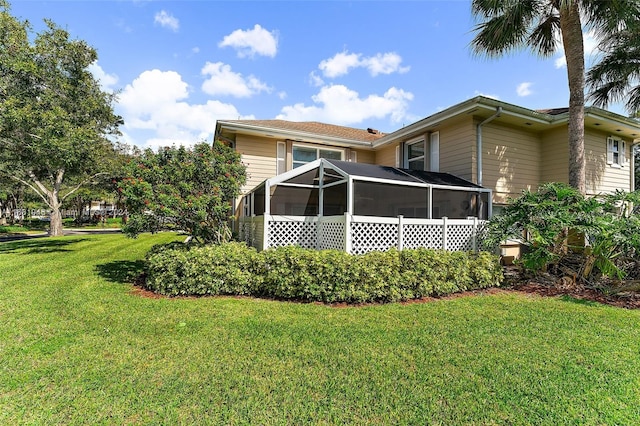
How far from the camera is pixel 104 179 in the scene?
23438mm

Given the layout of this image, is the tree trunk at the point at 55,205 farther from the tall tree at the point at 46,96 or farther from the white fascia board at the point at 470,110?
the white fascia board at the point at 470,110

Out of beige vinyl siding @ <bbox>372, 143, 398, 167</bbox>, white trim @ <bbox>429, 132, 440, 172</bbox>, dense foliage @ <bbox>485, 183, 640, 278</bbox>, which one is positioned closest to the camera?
dense foliage @ <bbox>485, 183, 640, 278</bbox>

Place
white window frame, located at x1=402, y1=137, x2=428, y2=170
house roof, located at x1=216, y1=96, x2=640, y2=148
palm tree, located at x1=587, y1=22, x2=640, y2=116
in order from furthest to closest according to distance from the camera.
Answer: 1. white window frame, located at x1=402, y1=137, x2=428, y2=170
2. palm tree, located at x1=587, y1=22, x2=640, y2=116
3. house roof, located at x1=216, y1=96, x2=640, y2=148

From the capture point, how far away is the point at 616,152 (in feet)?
40.1

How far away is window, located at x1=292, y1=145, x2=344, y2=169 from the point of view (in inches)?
472

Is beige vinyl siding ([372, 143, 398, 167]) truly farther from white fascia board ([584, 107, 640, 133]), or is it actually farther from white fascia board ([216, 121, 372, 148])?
white fascia board ([584, 107, 640, 133])

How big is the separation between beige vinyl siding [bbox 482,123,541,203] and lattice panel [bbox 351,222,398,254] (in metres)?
4.66

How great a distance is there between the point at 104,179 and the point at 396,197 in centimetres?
2389

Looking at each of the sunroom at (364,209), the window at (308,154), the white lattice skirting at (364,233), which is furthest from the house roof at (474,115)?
the white lattice skirting at (364,233)

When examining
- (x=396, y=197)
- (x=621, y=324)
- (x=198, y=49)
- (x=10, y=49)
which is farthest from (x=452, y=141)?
(x=10, y=49)

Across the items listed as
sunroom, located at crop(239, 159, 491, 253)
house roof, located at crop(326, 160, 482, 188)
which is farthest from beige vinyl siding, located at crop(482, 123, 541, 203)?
sunroom, located at crop(239, 159, 491, 253)

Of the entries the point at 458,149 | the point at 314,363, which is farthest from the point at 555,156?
the point at 314,363

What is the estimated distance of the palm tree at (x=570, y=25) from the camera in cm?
808

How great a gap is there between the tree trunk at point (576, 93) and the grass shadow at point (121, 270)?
11.9 meters
